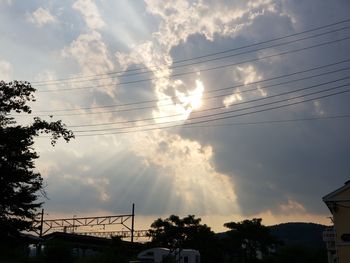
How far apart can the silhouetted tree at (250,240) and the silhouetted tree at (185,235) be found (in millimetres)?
13334

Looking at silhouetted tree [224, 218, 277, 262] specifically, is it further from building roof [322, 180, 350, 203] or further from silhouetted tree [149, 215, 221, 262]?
building roof [322, 180, 350, 203]

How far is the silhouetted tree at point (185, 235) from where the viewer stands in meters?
69.8

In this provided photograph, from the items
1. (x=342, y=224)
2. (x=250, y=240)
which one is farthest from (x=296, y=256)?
(x=342, y=224)

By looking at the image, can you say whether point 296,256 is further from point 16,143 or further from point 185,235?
point 16,143

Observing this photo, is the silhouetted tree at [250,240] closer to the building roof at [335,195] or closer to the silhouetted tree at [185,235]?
the silhouetted tree at [185,235]

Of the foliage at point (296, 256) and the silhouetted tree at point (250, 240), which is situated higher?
the silhouetted tree at point (250, 240)

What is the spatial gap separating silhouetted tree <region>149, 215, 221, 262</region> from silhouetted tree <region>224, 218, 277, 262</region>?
1333 centimetres

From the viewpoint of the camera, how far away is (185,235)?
71.1 metres

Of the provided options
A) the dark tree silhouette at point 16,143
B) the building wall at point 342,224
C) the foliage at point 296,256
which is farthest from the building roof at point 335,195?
the foliage at point 296,256

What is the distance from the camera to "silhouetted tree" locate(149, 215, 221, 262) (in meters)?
69.8

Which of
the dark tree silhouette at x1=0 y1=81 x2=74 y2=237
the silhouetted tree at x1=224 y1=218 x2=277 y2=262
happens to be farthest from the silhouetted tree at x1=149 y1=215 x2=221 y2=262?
the dark tree silhouette at x1=0 y1=81 x2=74 y2=237

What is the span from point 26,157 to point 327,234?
27.0m

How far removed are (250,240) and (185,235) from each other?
757 inches

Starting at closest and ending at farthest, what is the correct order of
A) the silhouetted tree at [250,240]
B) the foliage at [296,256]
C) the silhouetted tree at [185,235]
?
the silhouetted tree at [185,235] < the foliage at [296,256] < the silhouetted tree at [250,240]
